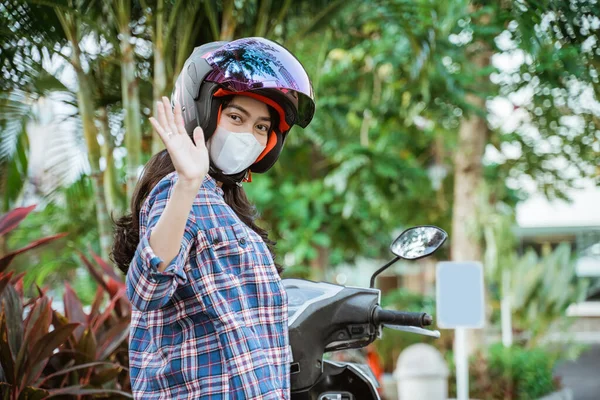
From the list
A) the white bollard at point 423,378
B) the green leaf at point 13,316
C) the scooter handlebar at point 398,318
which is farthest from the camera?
the white bollard at point 423,378

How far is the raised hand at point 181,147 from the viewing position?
1.71m

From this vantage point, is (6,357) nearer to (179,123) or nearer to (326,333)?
(326,333)

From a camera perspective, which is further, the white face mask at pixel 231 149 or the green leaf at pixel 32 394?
the green leaf at pixel 32 394

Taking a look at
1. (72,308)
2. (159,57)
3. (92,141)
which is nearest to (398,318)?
(72,308)

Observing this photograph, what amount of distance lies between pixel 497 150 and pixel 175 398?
10181 millimetres

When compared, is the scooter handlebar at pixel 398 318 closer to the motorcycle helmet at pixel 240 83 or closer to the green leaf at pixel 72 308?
the motorcycle helmet at pixel 240 83

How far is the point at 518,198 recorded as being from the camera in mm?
13320

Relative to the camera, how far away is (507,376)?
9.11 metres

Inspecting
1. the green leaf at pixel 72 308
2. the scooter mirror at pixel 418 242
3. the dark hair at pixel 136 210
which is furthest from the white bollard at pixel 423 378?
the dark hair at pixel 136 210

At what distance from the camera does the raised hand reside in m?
1.71

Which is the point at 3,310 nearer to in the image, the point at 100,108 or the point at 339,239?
the point at 100,108

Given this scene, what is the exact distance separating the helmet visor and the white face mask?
125 mm

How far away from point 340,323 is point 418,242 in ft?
1.10

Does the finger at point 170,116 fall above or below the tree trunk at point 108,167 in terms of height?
below
